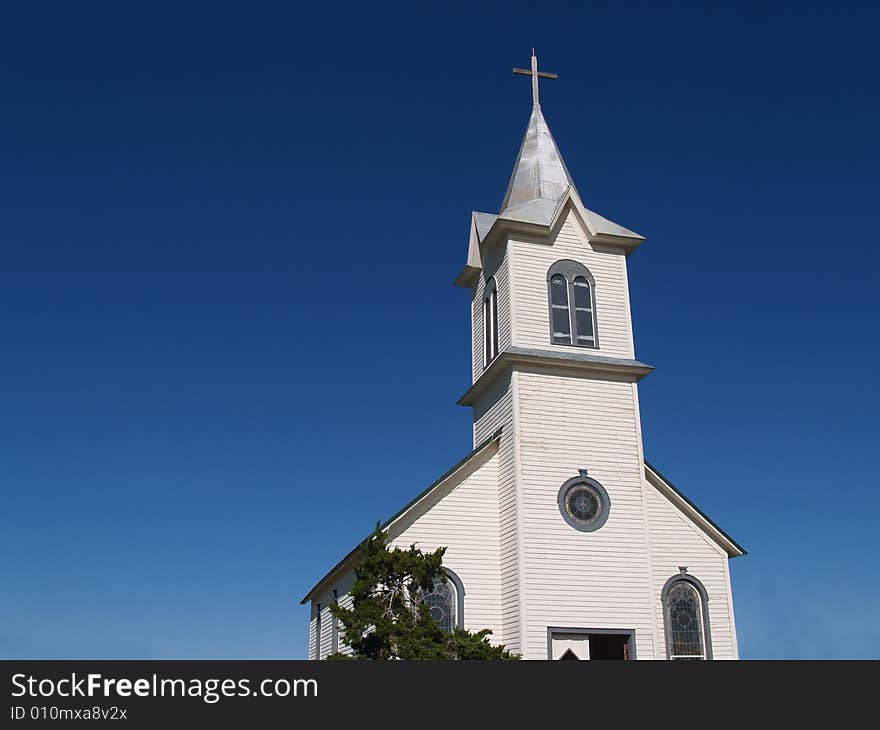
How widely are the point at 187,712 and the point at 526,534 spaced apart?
47.5ft

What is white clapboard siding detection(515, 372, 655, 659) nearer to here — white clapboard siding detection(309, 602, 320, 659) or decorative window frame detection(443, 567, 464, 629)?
decorative window frame detection(443, 567, 464, 629)

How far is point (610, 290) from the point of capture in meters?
27.0

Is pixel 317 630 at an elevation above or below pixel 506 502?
below

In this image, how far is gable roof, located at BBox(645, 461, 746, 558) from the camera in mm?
25359

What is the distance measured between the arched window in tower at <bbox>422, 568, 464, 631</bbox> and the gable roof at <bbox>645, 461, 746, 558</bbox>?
6552 millimetres

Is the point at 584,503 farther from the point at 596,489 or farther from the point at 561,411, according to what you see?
the point at 561,411

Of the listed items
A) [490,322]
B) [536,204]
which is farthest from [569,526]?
[536,204]

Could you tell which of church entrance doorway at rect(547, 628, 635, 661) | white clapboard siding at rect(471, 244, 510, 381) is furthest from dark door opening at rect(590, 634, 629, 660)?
white clapboard siding at rect(471, 244, 510, 381)

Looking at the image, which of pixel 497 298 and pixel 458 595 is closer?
pixel 458 595

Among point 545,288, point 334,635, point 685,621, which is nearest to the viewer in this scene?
point 685,621

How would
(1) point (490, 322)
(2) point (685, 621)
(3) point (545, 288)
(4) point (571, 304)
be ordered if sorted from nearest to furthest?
(2) point (685, 621), (3) point (545, 288), (4) point (571, 304), (1) point (490, 322)

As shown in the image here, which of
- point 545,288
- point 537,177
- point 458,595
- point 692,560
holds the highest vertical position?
point 537,177

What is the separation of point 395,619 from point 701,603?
10.7 meters

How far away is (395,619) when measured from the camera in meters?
18.1
